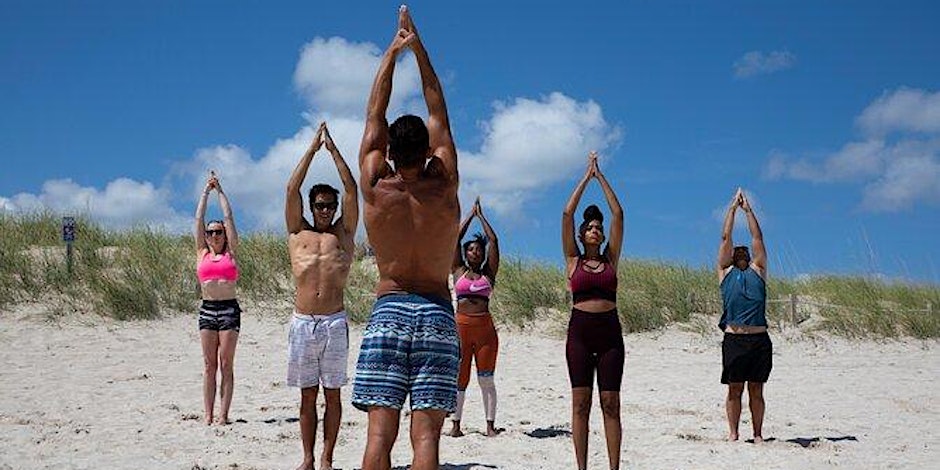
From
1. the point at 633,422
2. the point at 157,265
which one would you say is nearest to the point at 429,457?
the point at 633,422

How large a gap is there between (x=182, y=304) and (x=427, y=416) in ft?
42.4

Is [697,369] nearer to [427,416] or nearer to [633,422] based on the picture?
[633,422]

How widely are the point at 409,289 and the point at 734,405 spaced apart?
208 inches

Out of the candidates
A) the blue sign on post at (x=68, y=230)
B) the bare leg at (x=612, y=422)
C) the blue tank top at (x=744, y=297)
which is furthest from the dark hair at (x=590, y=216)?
the blue sign on post at (x=68, y=230)

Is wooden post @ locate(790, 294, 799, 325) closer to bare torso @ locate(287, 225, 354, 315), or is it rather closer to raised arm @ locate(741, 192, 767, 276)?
raised arm @ locate(741, 192, 767, 276)

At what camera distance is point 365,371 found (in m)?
4.06

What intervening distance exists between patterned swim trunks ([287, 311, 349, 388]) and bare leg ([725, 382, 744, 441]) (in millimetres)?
3584

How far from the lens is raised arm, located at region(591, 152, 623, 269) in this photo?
6574 millimetres

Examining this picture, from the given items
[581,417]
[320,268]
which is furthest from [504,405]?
[320,268]

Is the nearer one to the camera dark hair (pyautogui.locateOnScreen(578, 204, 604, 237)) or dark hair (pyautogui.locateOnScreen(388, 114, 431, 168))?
dark hair (pyautogui.locateOnScreen(388, 114, 431, 168))

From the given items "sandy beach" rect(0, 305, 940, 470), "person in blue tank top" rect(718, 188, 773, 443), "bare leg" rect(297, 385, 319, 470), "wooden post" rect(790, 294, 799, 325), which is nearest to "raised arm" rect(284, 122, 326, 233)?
"bare leg" rect(297, 385, 319, 470)

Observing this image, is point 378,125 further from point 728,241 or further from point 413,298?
point 728,241

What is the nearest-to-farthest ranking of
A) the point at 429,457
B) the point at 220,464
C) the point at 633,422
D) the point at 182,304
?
the point at 429,457
the point at 220,464
the point at 633,422
the point at 182,304

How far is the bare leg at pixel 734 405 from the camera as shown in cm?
850
